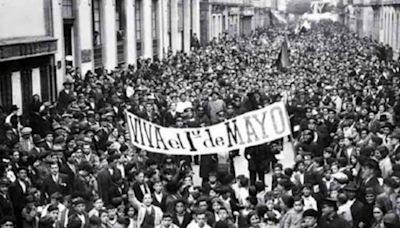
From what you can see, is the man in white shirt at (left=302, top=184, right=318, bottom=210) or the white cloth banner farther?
the white cloth banner

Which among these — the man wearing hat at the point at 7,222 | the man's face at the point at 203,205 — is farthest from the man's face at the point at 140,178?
the man wearing hat at the point at 7,222

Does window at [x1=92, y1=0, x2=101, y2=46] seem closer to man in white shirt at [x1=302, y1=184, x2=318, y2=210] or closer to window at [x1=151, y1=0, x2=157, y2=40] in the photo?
window at [x1=151, y1=0, x2=157, y2=40]

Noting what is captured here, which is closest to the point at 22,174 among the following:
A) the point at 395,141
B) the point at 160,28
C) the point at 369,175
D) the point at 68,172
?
the point at 68,172

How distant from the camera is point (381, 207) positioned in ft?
30.2

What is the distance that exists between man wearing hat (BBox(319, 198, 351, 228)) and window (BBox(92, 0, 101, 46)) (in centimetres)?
2009

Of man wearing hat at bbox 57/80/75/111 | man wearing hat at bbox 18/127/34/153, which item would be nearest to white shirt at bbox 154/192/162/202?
man wearing hat at bbox 18/127/34/153

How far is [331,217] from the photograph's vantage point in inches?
347

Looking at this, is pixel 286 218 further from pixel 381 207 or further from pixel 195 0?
pixel 195 0

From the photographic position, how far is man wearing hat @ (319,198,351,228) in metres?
8.66

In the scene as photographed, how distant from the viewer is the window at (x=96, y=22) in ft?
92.6

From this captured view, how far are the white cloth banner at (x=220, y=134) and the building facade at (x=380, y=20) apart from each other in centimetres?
3455

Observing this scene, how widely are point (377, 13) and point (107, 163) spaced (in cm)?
5089

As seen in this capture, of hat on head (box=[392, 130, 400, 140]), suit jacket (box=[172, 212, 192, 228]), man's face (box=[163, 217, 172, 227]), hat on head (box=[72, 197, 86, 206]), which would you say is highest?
hat on head (box=[392, 130, 400, 140])

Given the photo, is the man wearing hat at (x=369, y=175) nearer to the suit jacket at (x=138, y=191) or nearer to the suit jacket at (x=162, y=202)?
the suit jacket at (x=162, y=202)
